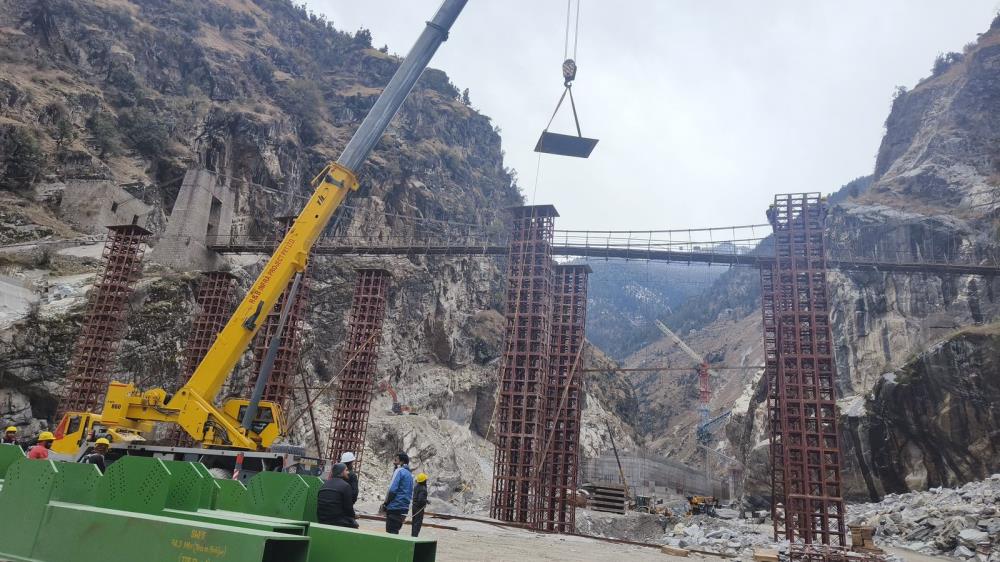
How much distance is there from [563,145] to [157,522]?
604 inches

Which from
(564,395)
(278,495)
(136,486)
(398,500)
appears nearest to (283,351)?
(564,395)

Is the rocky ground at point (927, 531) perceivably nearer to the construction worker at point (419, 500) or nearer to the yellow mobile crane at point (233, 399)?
the construction worker at point (419, 500)

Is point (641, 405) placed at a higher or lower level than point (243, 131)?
lower

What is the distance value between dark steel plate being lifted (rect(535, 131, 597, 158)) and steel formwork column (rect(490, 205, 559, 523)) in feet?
23.7

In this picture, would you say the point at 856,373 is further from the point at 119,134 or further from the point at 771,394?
the point at 119,134

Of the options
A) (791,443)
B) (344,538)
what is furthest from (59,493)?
(791,443)

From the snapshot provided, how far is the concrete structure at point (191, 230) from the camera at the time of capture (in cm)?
3406

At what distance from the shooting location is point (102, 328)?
84.1ft

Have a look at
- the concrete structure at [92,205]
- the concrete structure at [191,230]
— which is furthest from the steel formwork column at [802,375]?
the concrete structure at [92,205]

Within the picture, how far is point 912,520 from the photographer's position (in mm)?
19281

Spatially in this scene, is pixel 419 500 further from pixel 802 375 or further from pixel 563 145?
pixel 802 375

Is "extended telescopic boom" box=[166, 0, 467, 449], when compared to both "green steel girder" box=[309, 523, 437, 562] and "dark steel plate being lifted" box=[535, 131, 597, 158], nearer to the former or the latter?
"dark steel plate being lifted" box=[535, 131, 597, 158]

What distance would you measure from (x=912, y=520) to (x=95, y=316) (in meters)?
31.0

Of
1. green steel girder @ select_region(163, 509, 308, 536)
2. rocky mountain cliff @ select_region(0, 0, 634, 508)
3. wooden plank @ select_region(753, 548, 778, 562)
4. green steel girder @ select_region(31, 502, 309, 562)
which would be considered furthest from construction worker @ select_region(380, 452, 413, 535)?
rocky mountain cliff @ select_region(0, 0, 634, 508)
